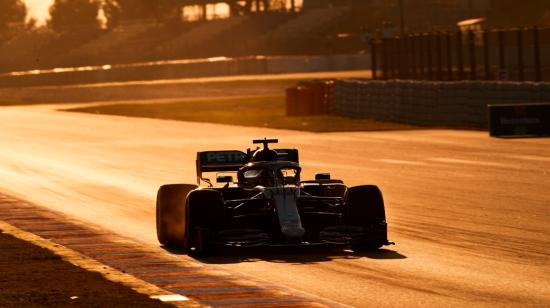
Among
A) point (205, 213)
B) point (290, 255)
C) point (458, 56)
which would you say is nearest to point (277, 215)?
point (290, 255)

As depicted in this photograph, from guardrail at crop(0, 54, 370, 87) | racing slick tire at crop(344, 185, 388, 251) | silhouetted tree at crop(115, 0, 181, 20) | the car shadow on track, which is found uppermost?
silhouetted tree at crop(115, 0, 181, 20)

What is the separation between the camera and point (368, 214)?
14.6m

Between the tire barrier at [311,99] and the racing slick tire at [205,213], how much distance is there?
36043 millimetres

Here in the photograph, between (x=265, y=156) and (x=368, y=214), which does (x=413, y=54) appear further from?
(x=368, y=214)

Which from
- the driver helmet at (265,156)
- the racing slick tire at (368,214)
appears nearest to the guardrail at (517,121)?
the driver helmet at (265,156)

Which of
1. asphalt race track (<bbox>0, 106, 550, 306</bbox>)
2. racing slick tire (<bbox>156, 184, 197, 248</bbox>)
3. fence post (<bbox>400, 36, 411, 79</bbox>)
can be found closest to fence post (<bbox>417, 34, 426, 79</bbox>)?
fence post (<bbox>400, 36, 411, 79</bbox>)

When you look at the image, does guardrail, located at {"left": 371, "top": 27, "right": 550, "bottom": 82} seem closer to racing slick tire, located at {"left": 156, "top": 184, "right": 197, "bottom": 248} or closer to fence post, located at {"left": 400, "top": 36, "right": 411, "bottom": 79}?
fence post, located at {"left": 400, "top": 36, "right": 411, "bottom": 79}

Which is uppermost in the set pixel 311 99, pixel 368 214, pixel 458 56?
pixel 458 56

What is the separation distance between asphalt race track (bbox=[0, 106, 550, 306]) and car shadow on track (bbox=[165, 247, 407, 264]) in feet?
0.07

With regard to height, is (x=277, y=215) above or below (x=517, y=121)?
above

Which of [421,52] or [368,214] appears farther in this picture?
[421,52]

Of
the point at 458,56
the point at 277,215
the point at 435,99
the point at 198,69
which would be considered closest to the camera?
the point at 277,215

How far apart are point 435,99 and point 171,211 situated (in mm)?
26328

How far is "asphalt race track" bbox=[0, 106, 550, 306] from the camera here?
1241 cm
